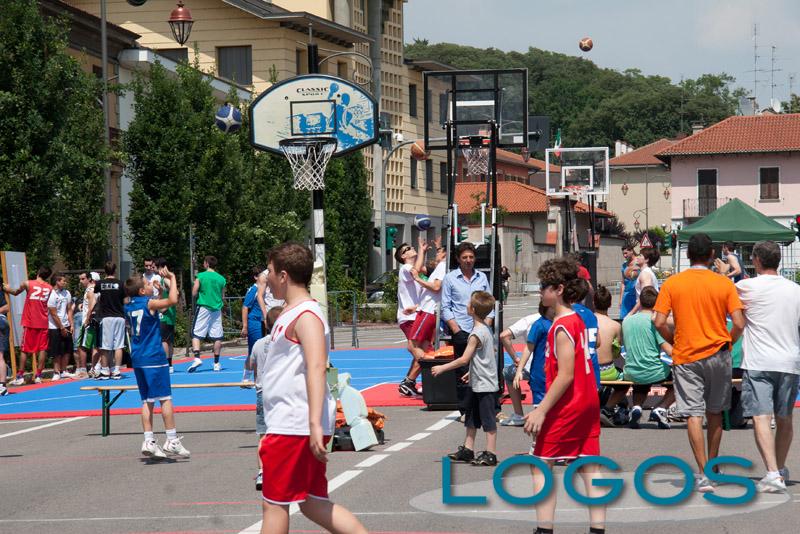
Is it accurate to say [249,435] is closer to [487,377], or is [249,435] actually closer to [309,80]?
[487,377]

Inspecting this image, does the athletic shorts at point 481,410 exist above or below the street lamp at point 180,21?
below

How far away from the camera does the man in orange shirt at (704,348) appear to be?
9977 mm

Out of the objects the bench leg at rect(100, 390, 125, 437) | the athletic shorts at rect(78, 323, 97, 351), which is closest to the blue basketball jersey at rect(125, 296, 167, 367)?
the bench leg at rect(100, 390, 125, 437)

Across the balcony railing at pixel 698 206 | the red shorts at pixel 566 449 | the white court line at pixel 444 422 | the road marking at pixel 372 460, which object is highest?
the balcony railing at pixel 698 206

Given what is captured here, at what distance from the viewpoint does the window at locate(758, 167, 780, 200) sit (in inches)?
3140

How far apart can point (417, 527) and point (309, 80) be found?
9737 mm

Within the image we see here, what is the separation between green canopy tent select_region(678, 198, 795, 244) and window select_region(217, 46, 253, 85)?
24.3 meters

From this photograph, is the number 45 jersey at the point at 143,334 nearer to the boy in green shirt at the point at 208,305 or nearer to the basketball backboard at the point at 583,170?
the boy in green shirt at the point at 208,305

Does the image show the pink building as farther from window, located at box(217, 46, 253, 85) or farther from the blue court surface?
the blue court surface

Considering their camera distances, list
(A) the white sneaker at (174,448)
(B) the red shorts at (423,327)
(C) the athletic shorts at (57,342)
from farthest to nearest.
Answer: (C) the athletic shorts at (57,342) → (B) the red shorts at (423,327) → (A) the white sneaker at (174,448)

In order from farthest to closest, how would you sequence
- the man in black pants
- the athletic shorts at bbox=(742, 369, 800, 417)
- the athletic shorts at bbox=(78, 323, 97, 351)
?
the athletic shorts at bbox=(78, 323, 97, 351), the man in black pants, the athletic shorts at bbox=(742, 369, 800, 417)

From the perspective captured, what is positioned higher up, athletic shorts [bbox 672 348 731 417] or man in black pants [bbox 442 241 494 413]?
man in black pants [bbox 442 241 494 413]

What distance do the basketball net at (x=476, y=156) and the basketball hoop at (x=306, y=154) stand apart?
4.47 metres

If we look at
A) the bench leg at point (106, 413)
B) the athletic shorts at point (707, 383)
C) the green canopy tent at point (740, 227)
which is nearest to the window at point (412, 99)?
the green canopy tent at point (740, 227)
